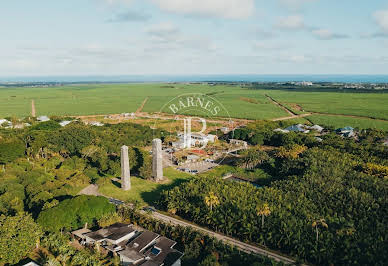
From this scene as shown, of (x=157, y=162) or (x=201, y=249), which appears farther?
(x=157, y=162)

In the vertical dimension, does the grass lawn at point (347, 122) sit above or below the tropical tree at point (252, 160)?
above

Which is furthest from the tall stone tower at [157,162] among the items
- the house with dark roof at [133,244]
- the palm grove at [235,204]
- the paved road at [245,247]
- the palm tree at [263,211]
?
the palm tree at [263,211]

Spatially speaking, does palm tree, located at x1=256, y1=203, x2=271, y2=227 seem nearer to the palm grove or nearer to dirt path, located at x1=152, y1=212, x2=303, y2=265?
the palm grove

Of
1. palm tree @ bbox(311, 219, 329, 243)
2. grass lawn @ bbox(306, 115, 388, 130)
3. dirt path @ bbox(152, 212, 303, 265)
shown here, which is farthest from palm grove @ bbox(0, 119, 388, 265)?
grass lawn @ bbox(306, 115, 388, 130)

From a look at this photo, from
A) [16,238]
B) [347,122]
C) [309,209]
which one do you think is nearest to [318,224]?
[309,209]

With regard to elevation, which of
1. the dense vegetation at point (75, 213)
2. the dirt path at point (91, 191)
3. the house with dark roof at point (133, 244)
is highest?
A: the dense vegetation at point (75, 213)

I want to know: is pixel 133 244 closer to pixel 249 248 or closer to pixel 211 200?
pixel 211 200

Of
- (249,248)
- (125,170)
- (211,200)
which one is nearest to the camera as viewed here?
(249,248)

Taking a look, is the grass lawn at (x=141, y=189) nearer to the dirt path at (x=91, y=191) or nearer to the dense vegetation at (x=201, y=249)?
the dirt path at (x=91, y=191)

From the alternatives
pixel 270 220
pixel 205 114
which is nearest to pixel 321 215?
pixel 270 220
